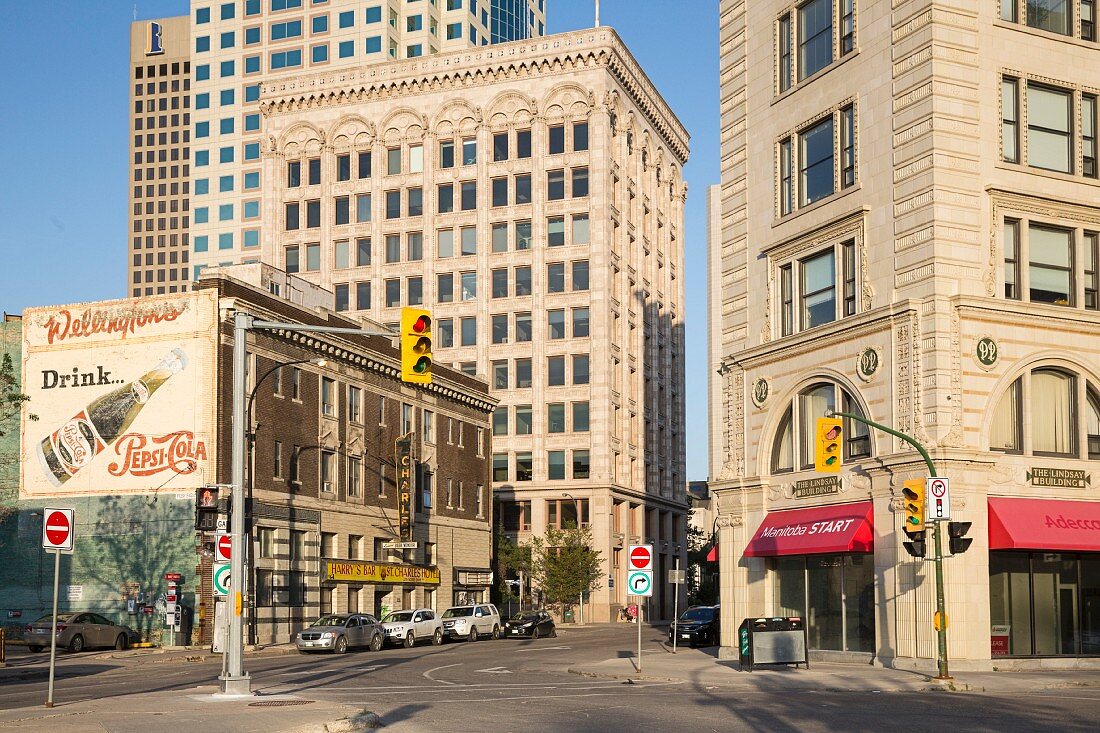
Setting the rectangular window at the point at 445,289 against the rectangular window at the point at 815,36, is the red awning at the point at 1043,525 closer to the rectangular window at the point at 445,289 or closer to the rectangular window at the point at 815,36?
the rectangular window at the point at 815,36

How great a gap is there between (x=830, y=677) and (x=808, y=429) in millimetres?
10318

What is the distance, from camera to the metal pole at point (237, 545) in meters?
25.7

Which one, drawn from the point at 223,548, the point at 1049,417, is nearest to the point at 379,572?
the point at 1049,417

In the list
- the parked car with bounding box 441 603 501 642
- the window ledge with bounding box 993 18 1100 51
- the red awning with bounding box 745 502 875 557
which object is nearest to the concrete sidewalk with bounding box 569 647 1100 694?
the red awning with bounding box 745 502 875 557

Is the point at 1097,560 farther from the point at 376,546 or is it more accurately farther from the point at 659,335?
the point at 659,335

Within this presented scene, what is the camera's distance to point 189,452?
56250 millimetres

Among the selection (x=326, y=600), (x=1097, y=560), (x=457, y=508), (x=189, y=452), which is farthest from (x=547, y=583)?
(x=1097, y=560)

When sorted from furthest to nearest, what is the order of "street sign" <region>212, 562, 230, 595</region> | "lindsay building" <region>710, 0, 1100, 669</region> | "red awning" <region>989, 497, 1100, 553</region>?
"lindsay building" <region>710, 0, 1100, 669</region>, "red awning" <region>989, 497, 1100, 553</region>, "street sign" <region>212, 562, 230, 595</region>

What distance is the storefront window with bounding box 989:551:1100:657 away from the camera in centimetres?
3669

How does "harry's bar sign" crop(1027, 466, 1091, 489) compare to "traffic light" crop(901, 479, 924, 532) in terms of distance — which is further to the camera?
"harry's bar sign" crop(1027, 466, 1091, 489)

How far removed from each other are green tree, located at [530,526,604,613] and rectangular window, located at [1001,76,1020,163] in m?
59.0

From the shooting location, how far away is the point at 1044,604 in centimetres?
3744

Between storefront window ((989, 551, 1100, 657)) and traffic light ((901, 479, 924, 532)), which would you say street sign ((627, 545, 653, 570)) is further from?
storefront window ((989, 551, 1100, 657))

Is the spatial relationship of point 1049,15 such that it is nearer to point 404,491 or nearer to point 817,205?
point 817,205
